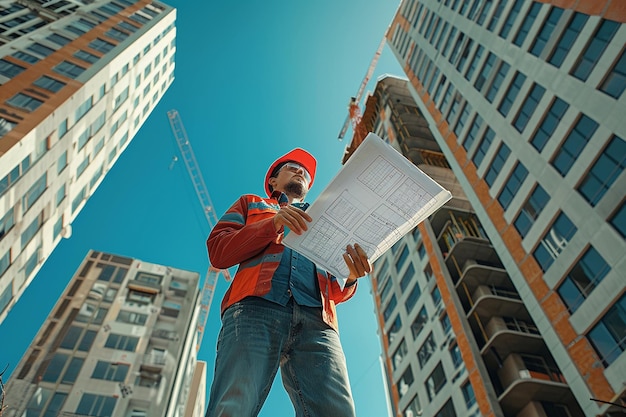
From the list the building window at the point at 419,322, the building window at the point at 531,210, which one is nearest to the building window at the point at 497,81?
the building window at the point at 531,210

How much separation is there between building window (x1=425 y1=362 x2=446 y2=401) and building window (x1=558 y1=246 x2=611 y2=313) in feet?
29.9

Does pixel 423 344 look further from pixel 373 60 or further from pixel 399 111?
pixel 373 60

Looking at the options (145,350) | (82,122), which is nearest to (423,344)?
(145,350)

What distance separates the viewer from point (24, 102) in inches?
882

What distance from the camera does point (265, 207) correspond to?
10.3ft

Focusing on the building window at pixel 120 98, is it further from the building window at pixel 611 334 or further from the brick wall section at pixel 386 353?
the building window at pixel 611 334

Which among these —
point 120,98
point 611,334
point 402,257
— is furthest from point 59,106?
point 611,334

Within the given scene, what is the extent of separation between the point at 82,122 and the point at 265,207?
26804mm

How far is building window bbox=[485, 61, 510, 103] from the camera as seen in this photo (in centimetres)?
2392

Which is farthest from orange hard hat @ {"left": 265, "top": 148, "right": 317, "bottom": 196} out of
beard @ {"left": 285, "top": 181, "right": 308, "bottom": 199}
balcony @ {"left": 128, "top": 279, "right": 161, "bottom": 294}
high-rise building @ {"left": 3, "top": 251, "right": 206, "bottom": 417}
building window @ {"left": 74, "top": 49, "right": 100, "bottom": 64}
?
balcony @ {"left": 128, "top": 279, "right": 161, "bottom": 294}

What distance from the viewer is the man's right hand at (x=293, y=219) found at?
2.38m

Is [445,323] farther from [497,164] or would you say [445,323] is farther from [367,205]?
[367,205]

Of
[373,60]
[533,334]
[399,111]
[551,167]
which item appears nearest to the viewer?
[551,167]

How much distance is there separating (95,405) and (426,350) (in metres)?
22.5
